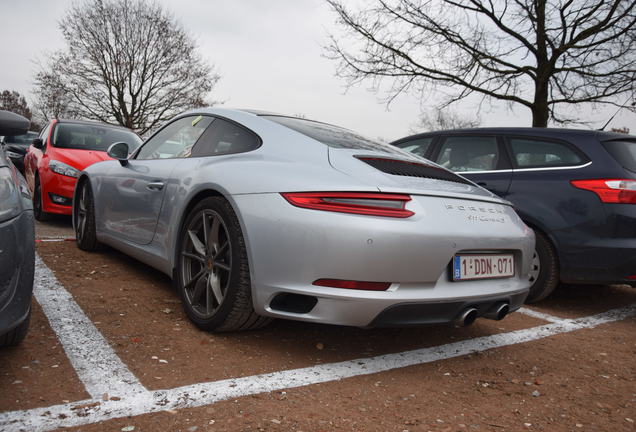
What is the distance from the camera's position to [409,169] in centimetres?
286

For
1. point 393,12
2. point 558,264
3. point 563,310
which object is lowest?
point 563,310

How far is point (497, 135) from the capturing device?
4797 mm

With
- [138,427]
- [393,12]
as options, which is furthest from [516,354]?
[393,12]

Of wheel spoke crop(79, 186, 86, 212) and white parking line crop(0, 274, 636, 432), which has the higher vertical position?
wheel spoke crop(79, 186, 86, 212)

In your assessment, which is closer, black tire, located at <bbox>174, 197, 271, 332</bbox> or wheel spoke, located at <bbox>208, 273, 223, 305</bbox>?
black tire, located at <bbox>174, 197, 271, 332</bbox>

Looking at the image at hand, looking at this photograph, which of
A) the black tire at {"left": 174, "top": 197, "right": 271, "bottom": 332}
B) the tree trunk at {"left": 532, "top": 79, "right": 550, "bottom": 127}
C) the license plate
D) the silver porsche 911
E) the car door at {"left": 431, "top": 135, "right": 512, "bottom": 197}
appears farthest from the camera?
the tree trunk at {"left": 532, "top": 79, "right": 550, "bottom": 127}

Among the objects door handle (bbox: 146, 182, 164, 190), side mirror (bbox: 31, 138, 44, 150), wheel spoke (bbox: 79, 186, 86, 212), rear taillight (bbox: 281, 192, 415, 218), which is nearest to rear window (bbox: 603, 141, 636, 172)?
rear taillight (bbox: 281, 192, 415, 218)

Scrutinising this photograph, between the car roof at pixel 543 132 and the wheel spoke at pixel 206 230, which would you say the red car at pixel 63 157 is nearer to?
the wheel spoke at pixel 206 230

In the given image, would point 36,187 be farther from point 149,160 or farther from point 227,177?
point 227,177

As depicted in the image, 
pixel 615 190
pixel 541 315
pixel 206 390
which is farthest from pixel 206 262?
pixel 615 190

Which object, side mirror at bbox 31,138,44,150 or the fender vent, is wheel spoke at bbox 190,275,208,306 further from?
side mirror at bbox 31,138,44,150

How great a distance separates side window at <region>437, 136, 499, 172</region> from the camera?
4773mm

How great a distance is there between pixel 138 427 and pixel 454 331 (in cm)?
220

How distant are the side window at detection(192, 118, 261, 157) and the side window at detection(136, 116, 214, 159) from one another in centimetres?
10
